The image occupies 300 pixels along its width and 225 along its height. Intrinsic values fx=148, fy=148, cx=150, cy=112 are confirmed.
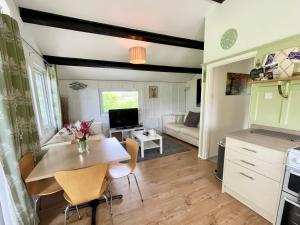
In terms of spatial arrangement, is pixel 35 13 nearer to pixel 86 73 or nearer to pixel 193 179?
pixel 86 73

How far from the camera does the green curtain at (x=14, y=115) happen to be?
1.28 meters

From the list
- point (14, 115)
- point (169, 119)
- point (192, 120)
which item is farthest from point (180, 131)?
point (14, 115)

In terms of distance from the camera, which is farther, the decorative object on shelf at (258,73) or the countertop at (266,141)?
the decorative object on shelf at (258,73)

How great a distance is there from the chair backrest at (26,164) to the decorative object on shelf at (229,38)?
3.13 metres

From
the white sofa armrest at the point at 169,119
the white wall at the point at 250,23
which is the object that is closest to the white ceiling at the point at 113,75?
the white sofa armrest at the point at 169,119

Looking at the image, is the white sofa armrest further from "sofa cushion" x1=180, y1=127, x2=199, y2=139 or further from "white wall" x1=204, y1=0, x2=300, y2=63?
Answer: "white wall" x1=204, y1=0, x2=300, y2=63

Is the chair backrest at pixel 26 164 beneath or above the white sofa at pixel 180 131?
above

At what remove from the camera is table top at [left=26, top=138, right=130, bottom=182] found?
1427 mm

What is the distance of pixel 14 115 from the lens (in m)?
1.43

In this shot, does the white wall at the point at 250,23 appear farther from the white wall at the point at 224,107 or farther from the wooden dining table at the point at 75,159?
the wooden dining table at the point at 75,159

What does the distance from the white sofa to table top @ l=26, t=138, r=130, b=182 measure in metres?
2.41

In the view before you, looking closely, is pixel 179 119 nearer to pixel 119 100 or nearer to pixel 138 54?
pixel 119 100

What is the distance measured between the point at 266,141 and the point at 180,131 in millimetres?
2811

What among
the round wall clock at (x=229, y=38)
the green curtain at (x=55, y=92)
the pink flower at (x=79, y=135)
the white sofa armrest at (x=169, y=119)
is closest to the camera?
the pink flower at (x=79, y=135)
